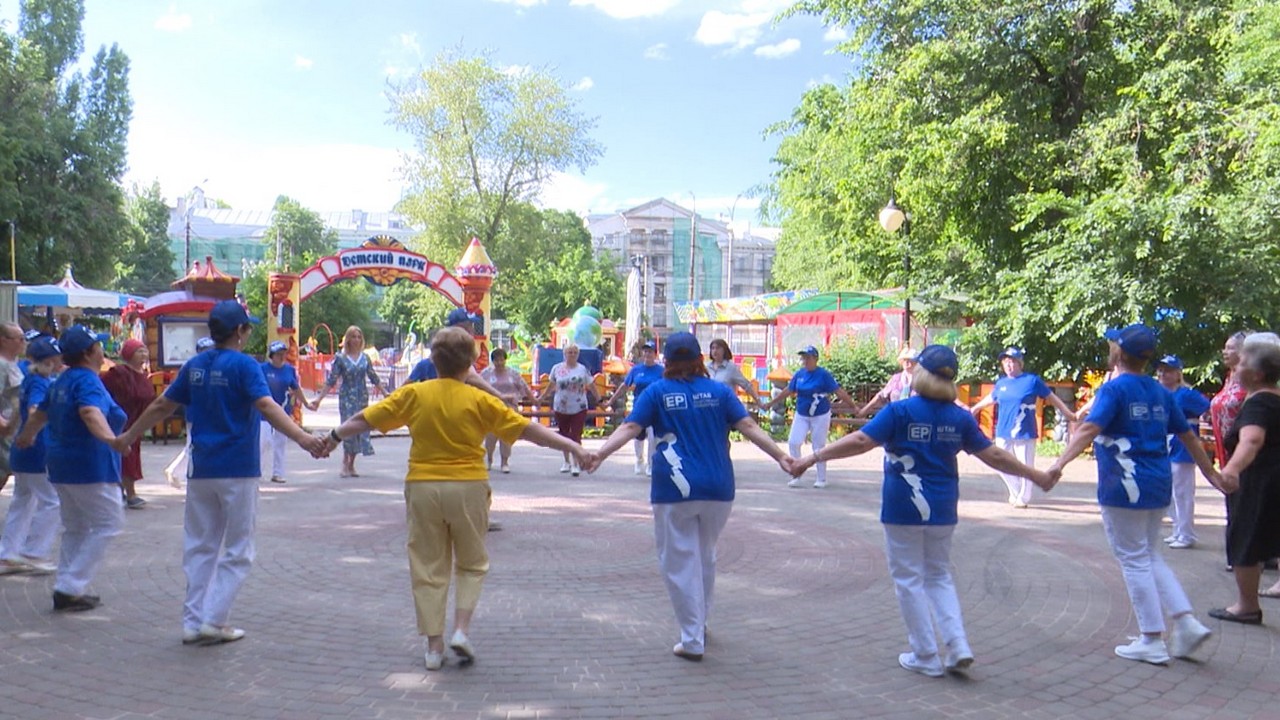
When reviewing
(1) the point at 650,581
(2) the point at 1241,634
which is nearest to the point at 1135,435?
(2) the point at 1241,634

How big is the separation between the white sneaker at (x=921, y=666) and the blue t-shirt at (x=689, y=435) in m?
1.26

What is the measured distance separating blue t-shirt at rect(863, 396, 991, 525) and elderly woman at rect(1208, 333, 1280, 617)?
6.33 feet

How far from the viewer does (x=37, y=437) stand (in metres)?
6.29

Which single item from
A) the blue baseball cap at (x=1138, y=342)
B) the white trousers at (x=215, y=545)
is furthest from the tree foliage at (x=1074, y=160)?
the white trousers at (x=215, y=545)

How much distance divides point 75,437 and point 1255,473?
23.8 feet

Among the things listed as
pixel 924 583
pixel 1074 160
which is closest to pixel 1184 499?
pixel 924 583

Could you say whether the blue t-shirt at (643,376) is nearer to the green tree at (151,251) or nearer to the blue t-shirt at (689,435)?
the blue t-shirt at (689,435)

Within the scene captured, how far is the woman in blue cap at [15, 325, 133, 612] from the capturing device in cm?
Result: 552

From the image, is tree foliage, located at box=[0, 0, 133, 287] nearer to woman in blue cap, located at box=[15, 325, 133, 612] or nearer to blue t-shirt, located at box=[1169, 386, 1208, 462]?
woman in blue cap, located at box=[15, 325, 133, 612]

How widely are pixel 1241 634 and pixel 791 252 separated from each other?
32.5m

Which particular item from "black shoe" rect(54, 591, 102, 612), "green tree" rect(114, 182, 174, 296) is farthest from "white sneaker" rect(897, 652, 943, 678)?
"green tree" rect(114, 182, 174, 296)

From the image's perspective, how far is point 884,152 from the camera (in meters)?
17.7

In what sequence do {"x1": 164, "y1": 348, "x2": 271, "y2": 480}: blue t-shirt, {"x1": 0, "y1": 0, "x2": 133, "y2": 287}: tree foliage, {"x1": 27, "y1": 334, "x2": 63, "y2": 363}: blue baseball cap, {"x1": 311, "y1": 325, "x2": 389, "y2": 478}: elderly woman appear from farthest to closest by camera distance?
{"x1": 0, "y1": 0, "x2": 133, "y2": 287}: tree foliage < {"x1": 311, "y1": 325, "x2": 389, "y2": 478}: elderly woman < {"x1": 27, "y1": 334, "x2": 63, "y2": 363}: blue baseball cap < {"x1": 164, "y1": 348, "x2": 271, "y2": 480}: blue t-shirt

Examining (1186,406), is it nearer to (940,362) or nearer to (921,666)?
(940,362)
